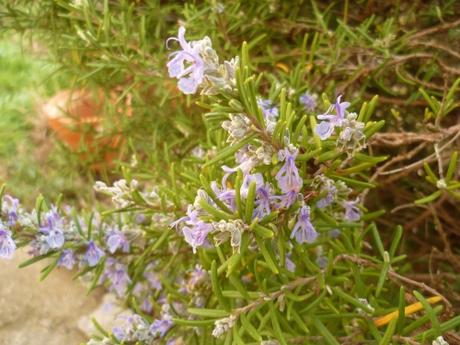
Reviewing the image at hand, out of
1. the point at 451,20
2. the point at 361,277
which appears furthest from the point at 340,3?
the point at 361,277

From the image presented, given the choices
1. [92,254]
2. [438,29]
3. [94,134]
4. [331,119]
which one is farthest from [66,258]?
[94,134]

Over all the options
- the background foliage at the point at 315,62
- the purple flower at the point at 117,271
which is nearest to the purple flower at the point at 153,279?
the purple flower at the point at 117,271

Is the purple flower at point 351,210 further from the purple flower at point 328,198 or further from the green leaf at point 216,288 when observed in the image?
the green leaf at point 216,288

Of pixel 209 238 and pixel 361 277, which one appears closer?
pixel 209 238

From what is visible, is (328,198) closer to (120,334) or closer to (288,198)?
(288,198)

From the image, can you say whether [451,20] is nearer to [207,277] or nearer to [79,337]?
[207,277]
